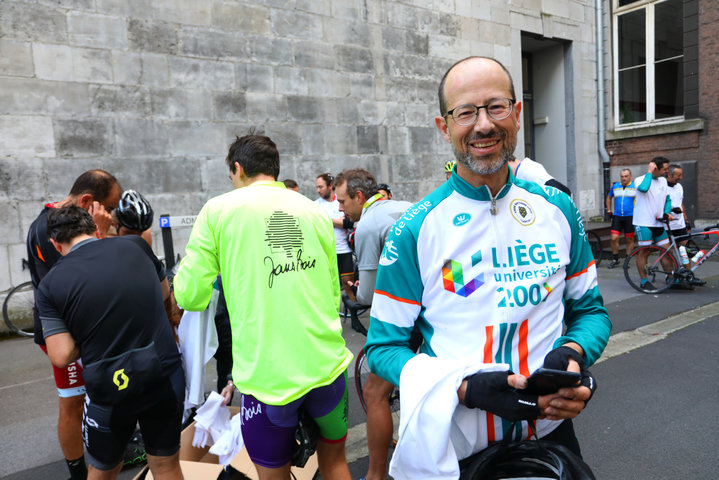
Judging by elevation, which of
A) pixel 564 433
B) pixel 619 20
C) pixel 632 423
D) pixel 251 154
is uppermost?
pixel 619 20

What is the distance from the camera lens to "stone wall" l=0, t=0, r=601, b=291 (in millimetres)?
6523

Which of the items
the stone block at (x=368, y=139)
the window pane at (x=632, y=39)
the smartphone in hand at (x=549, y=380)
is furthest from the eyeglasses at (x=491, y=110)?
the window pane at (x=632, y=39)

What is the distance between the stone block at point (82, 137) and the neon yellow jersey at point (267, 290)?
5.52 m

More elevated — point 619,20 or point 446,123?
point 619,20

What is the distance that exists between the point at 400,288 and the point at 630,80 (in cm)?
1577

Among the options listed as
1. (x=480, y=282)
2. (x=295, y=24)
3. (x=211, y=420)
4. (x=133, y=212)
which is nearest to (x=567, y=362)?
(x=480, y=282)

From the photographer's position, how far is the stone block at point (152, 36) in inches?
280

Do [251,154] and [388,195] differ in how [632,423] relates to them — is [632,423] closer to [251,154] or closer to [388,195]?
[388,195]

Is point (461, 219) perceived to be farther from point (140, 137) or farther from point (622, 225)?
point (622, 225)

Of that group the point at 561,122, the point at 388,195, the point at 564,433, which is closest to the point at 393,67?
the point at 388,195

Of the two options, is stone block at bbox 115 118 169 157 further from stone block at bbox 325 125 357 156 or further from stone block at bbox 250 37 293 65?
stone block at bbox 325 125 357 156

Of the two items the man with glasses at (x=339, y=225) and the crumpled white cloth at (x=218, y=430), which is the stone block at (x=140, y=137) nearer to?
the man with glasses at (x=339, y=225)

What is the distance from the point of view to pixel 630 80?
14.5 metres

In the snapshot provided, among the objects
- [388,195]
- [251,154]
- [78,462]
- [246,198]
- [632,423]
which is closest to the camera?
[246,198]
